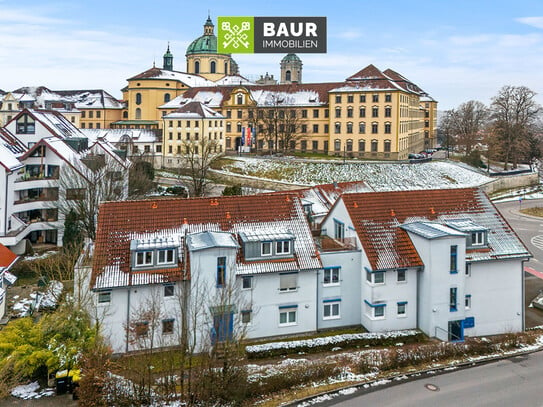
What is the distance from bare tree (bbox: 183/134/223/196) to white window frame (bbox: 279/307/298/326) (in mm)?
32421

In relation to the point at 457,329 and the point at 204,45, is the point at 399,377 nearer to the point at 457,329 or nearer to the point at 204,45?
the point at 457,329

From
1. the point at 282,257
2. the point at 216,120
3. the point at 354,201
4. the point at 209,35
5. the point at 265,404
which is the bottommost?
the point at 265,404

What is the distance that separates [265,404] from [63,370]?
764cm

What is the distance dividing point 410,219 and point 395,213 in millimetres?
858

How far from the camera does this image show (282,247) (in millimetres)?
26156

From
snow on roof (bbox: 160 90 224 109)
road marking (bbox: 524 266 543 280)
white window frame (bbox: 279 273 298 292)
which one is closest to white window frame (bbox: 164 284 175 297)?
white window frame (bbox: 279 273 298 292)

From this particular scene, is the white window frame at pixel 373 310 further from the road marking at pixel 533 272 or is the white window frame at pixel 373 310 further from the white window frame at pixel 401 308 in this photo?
the road marking at pixel 533 272

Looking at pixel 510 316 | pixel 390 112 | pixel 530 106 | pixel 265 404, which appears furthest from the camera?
pixel 530 106

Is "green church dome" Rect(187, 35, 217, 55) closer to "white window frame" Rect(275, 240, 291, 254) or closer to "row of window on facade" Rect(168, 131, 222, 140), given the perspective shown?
"row of window on facade" Rect(168, 131, 222, 140)

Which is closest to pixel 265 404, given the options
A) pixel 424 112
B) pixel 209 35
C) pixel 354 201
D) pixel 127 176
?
pixel 354 201

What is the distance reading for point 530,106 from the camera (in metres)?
87.1

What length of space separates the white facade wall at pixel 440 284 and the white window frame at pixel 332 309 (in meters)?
4.22

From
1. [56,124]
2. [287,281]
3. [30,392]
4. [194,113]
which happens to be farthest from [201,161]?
[30,392]

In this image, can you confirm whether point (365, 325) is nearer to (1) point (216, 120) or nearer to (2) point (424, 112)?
(1) point (216, 120)
